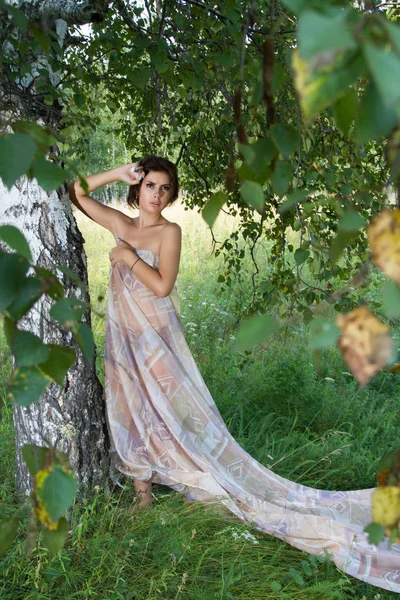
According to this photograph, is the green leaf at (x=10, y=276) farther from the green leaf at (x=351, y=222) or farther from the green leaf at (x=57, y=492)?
the green leaf at (x=351, y=222)

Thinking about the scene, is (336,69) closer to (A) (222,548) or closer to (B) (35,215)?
(B) (35,215)

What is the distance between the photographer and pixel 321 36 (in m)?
0.35

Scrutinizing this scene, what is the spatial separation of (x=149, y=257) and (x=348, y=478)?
1.45 metres

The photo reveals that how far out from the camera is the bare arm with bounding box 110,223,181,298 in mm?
2727

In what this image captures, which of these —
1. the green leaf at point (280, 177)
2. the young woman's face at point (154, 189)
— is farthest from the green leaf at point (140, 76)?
the green leaf at point (280, 177)

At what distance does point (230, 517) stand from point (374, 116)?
2.47 metres

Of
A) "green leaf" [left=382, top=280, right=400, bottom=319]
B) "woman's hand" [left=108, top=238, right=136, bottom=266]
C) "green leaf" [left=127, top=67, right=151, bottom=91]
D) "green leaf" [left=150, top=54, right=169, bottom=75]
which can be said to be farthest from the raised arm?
"green leaf" [left=382, top=280, right=400, bottom=319]

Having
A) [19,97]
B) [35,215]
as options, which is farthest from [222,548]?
[19,97]

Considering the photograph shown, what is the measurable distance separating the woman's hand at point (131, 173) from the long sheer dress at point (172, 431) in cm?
31

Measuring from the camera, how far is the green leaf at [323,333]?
449 mm

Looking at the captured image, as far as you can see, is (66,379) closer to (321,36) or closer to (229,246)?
(229,246)

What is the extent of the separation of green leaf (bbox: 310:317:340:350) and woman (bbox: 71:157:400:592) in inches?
89.4

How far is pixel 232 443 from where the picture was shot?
9.68 feet

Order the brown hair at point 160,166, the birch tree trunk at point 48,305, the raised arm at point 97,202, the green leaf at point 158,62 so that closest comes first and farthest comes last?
the green leaf at point 158,62 → the birch tree trunk at point 48,305 → the raised arm at point 97,202 → the brown hair at point 160,166
